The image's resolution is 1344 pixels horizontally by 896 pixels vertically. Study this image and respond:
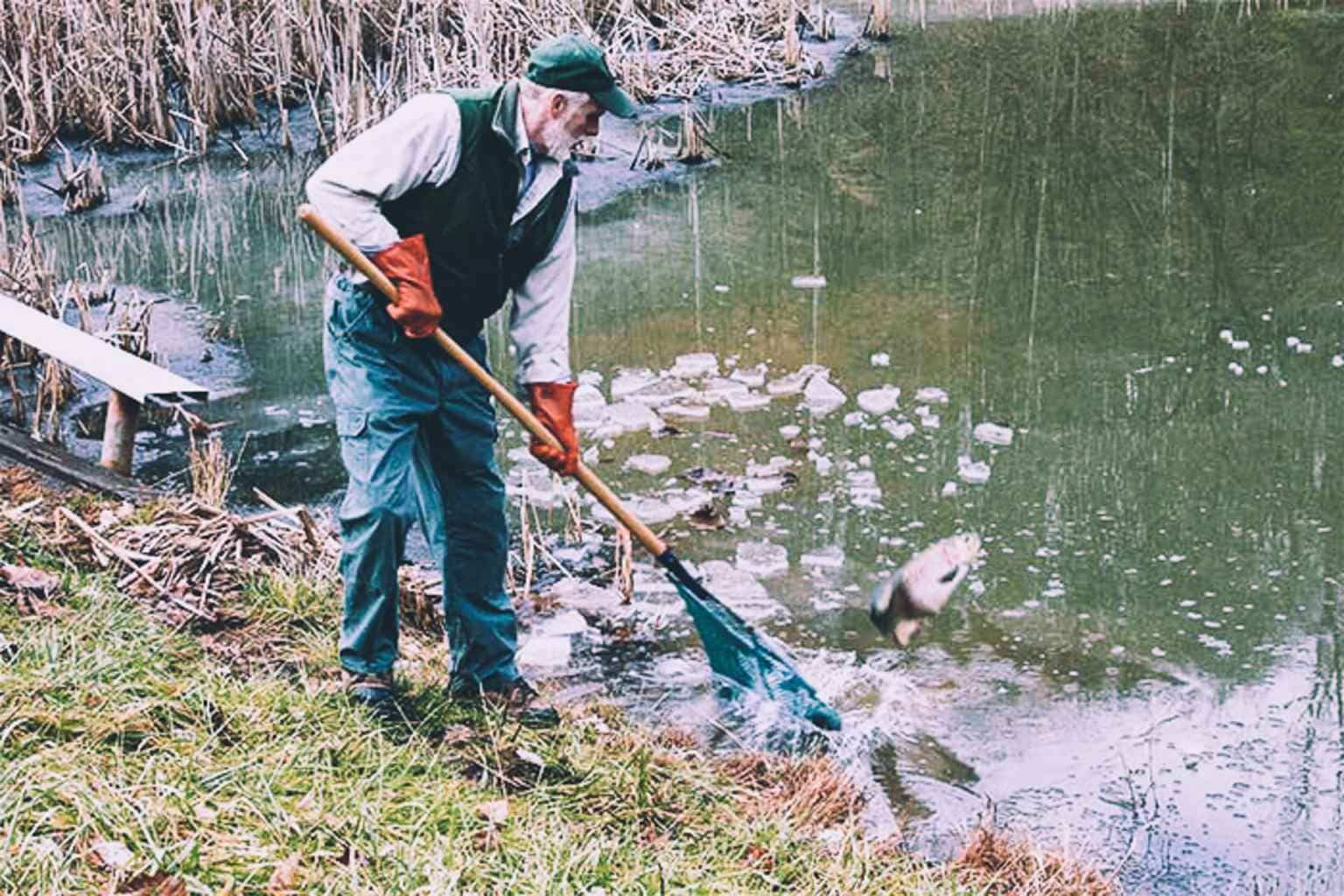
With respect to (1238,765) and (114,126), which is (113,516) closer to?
(1238,765)

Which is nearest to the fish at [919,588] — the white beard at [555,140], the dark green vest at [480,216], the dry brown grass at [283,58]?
the dark green vest at [480,216]

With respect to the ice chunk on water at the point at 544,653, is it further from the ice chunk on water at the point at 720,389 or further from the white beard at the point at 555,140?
the ice chunk on water at the point at 720,389

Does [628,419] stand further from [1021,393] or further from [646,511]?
[1021,393]

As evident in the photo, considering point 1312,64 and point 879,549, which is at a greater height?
point 1312,64

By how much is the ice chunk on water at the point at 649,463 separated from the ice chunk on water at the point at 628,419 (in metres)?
0.29

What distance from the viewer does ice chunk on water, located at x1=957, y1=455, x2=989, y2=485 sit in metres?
6.52

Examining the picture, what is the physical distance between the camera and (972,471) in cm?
659

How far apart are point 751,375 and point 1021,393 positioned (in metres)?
1.16

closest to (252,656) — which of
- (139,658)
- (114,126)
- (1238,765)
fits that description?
(139,658)

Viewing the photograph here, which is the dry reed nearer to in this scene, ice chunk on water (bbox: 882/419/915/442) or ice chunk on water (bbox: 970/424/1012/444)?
ice chunk on water (bbox: 882/419/915/442)

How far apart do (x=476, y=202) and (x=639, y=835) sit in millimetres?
1489

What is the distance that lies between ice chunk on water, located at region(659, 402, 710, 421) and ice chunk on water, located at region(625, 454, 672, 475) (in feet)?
1.35

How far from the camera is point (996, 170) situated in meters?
10.7

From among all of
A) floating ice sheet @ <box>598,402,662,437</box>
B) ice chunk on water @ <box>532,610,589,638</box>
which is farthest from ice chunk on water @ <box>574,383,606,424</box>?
ice chunk on water @ <box>532,610,589,638</box>
